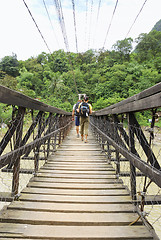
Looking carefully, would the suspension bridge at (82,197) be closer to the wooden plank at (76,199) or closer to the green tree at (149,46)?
the wooden plank at (76,199)

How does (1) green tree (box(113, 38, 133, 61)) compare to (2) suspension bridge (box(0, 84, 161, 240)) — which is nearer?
(2) suspension bridge (box(0, 84, 161, 240))

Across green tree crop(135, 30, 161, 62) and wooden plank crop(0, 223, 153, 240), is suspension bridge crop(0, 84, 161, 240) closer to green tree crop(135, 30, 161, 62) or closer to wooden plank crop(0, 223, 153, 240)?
wooden plank crop(0, 223, 153, 240)

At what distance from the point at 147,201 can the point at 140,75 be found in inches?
860

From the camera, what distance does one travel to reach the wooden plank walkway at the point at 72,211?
105 cm

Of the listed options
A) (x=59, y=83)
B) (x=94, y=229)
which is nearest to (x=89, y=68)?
(x=59, y=83)

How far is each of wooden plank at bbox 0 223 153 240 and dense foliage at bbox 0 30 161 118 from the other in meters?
14.0

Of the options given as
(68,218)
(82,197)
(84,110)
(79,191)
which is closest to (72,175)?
(79,191)

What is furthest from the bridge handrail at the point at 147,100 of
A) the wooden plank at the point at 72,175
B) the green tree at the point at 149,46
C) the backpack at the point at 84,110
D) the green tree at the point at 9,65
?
the green tree at the point at 9,65

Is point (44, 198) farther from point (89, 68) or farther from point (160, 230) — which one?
point (89, 68)

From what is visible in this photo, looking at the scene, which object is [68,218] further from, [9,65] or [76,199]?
[9,65]

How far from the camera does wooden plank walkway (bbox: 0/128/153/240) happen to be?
1.05 m

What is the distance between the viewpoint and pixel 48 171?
224cm

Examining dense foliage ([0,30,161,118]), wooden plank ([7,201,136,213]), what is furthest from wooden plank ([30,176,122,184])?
dense foliage ([0,30,161,118])

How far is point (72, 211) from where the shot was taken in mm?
1314
